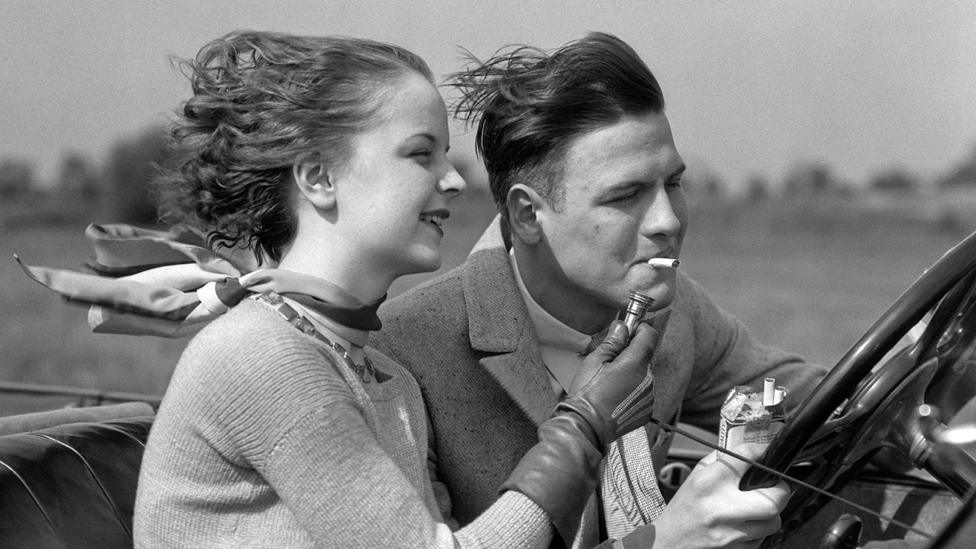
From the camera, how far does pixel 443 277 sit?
2.38 meters

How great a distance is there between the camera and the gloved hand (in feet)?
4.84

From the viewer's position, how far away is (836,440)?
1785 mm

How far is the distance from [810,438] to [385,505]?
0.70m

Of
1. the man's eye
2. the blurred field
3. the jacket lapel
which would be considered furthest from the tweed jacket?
the blurred field

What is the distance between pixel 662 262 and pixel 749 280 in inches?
347

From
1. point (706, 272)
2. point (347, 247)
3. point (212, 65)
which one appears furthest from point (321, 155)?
point (706, 272)

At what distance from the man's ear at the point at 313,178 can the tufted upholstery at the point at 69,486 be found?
627mm

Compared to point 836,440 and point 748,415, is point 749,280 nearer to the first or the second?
point 836,440

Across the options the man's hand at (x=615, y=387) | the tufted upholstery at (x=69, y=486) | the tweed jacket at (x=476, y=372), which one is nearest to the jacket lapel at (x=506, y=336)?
the tweed jacket at (x=476, y=372)

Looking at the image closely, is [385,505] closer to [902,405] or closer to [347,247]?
[347,247]

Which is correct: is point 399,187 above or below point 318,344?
above

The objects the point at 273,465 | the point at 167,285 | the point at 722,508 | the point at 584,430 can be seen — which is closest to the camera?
the point at 273,465

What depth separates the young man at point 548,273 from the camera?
2.11m

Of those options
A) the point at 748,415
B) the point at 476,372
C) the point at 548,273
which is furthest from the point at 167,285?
the point at 748,415
